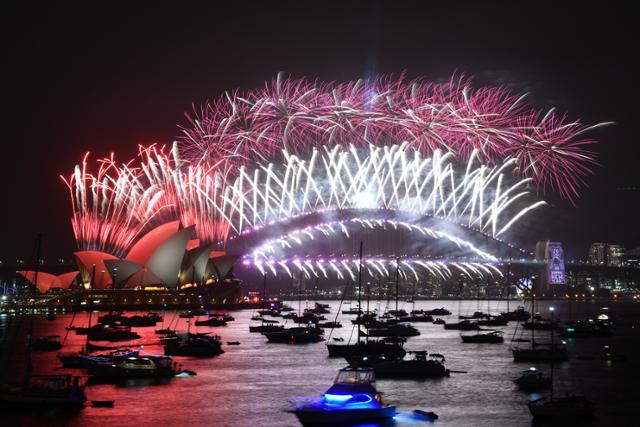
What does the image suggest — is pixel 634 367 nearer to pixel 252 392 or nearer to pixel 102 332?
pixel 252 392

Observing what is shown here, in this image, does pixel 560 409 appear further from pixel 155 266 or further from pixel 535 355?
pixel 155 266

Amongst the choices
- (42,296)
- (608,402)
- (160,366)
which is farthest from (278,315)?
(608,402)

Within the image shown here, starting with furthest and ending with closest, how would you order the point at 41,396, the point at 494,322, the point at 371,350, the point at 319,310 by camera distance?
1. the point at 319,310
2. the point at 494,322
3. the point at 371,350
4. the point at 41,396

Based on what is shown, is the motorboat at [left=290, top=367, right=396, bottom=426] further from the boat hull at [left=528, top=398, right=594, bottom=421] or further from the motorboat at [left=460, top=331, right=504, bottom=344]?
the motorboat at [left=460, top=331, right=504, bottom=344]

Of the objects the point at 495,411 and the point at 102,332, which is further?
the point at 102,332

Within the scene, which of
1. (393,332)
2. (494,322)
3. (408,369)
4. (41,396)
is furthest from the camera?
(494,322)

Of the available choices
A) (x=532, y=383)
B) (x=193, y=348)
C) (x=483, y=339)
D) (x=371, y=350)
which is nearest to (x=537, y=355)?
(x=371, y=350)
